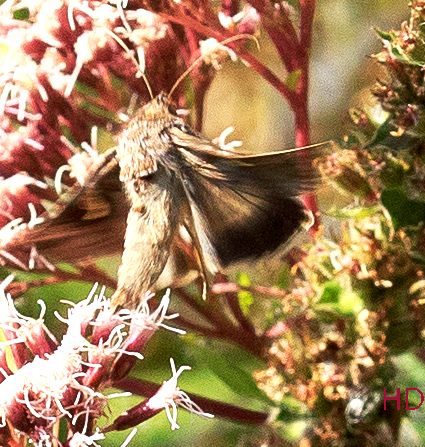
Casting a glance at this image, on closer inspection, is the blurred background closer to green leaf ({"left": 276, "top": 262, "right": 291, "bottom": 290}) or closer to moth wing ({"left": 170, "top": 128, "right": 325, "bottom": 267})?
green leaf ({"left": 276, "top": 262, "right": 291, "bottom": 290})

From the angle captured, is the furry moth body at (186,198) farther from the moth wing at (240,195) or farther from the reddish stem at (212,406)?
the reddish stem at (212,406)

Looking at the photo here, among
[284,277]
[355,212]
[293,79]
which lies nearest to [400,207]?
[355,212]

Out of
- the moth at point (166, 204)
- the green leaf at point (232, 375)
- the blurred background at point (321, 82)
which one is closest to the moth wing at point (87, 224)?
the moth at point (166, 204)

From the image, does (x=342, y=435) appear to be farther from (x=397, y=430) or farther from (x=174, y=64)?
(x=174, y=64)

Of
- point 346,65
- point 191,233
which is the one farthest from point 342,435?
point 346,65

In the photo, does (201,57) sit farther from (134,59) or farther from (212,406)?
(212,406)

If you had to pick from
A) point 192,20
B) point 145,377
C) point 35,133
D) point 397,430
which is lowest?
point 145,377

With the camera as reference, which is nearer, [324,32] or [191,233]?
[191,233]
